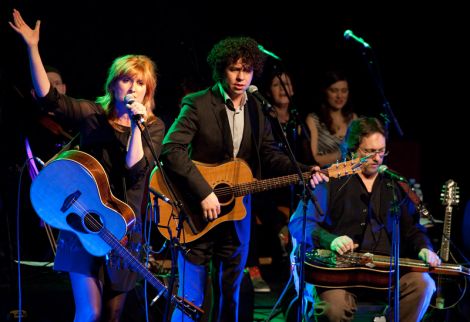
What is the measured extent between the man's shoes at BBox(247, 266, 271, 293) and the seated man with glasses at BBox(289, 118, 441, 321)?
1613mm

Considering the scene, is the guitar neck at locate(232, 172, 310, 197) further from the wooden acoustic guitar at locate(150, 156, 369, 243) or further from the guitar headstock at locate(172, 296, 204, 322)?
the guitar headstock at locate(172, 296, 204, 322)

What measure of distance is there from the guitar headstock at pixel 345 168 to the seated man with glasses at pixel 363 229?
97mm

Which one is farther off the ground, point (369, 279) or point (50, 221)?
point (50, 221)

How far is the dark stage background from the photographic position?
654 centimetres

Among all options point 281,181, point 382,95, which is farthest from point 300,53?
point 281,181

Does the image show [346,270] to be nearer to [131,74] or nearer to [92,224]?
[92,224]

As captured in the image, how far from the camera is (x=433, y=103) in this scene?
7.70m

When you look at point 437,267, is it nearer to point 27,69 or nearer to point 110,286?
point 110,286

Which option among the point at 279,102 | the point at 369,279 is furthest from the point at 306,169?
the point at 279,102

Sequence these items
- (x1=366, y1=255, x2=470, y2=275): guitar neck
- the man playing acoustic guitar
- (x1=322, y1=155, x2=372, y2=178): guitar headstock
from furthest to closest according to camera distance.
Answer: (x1=366, y1=255, x2=470, y2=275): guitar neck < (x1=322, y1=155, x2=372, y2=178): guitar headstock < the man playing acoustic guitar

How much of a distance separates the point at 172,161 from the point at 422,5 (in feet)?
15.2

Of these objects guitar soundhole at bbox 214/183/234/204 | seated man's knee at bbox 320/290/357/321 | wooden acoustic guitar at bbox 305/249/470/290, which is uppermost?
guitar soundhole at bbox 214/183/234/204

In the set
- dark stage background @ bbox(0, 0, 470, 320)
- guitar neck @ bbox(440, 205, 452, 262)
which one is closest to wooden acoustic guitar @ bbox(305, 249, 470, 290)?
guitar neck @ bbox(440, 205, 452, 262)

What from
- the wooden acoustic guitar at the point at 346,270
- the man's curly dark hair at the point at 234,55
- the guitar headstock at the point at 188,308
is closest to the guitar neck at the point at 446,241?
the wooden acoustic guitar at the point at 346,270
